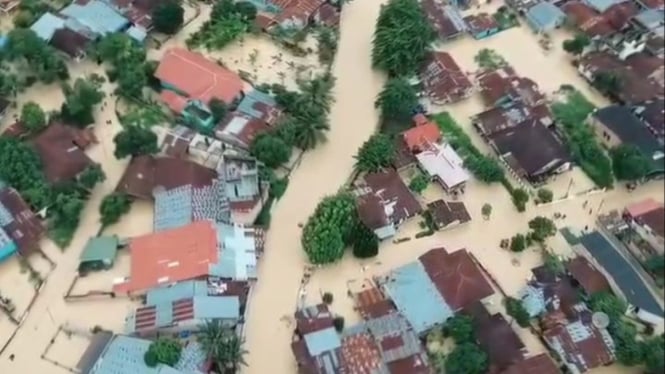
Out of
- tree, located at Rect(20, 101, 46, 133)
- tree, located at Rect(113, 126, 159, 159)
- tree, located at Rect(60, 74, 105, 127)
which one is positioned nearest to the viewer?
tree, located at Rect(113, 126, 159, 159)

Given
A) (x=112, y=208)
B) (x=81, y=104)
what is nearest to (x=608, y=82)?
(x=112, y=208)

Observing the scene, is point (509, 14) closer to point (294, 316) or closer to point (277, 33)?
point (277, 33)

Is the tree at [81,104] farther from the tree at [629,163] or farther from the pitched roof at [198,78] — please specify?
the tree at [629,163]

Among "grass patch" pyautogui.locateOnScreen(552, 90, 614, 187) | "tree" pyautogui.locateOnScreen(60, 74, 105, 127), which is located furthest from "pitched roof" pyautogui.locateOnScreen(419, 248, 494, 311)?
"tree" pyautogui.locateOnScreen(60, 74, 105, 127)

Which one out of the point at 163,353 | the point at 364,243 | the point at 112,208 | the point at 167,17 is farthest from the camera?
the point at 167,17

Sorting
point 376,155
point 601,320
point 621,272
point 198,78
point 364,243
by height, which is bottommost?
point 601,320

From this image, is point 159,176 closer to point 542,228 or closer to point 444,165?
point 444,165

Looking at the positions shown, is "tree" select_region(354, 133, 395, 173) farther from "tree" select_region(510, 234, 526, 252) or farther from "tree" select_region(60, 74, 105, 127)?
"tree" select_region(60, 74, 105, 127)
